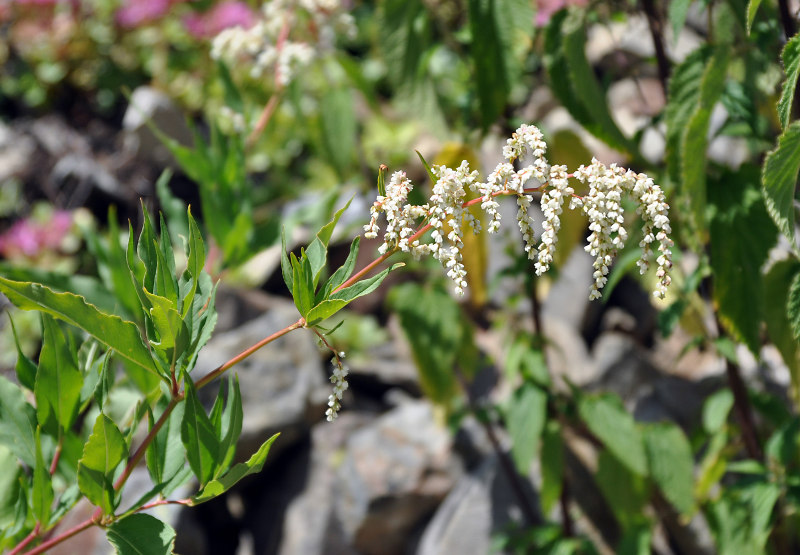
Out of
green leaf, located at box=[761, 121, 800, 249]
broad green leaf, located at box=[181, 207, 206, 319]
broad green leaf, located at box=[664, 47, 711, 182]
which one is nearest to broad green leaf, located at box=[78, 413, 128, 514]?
broad green leaf, located at box=[181, 207, 206, 319]

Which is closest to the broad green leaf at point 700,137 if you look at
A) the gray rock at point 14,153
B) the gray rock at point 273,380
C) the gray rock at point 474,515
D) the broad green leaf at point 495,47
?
the broad green leaf at point 495,47

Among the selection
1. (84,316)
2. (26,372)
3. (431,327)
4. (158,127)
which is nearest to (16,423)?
(26,372)

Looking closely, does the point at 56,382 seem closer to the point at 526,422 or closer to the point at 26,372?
the point at 26,372

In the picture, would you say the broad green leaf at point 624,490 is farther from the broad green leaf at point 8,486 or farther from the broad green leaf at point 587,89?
the broad green leaf at point 8,486

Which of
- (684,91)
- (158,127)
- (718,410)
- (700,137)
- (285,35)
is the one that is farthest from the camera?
(158,127)

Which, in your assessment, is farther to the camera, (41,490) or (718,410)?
(718,410)

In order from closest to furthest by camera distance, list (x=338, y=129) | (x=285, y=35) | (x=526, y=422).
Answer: (x=526, y=422) < (x=285, y=35) < (x=338, y=129)

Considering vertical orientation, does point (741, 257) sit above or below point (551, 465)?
above
